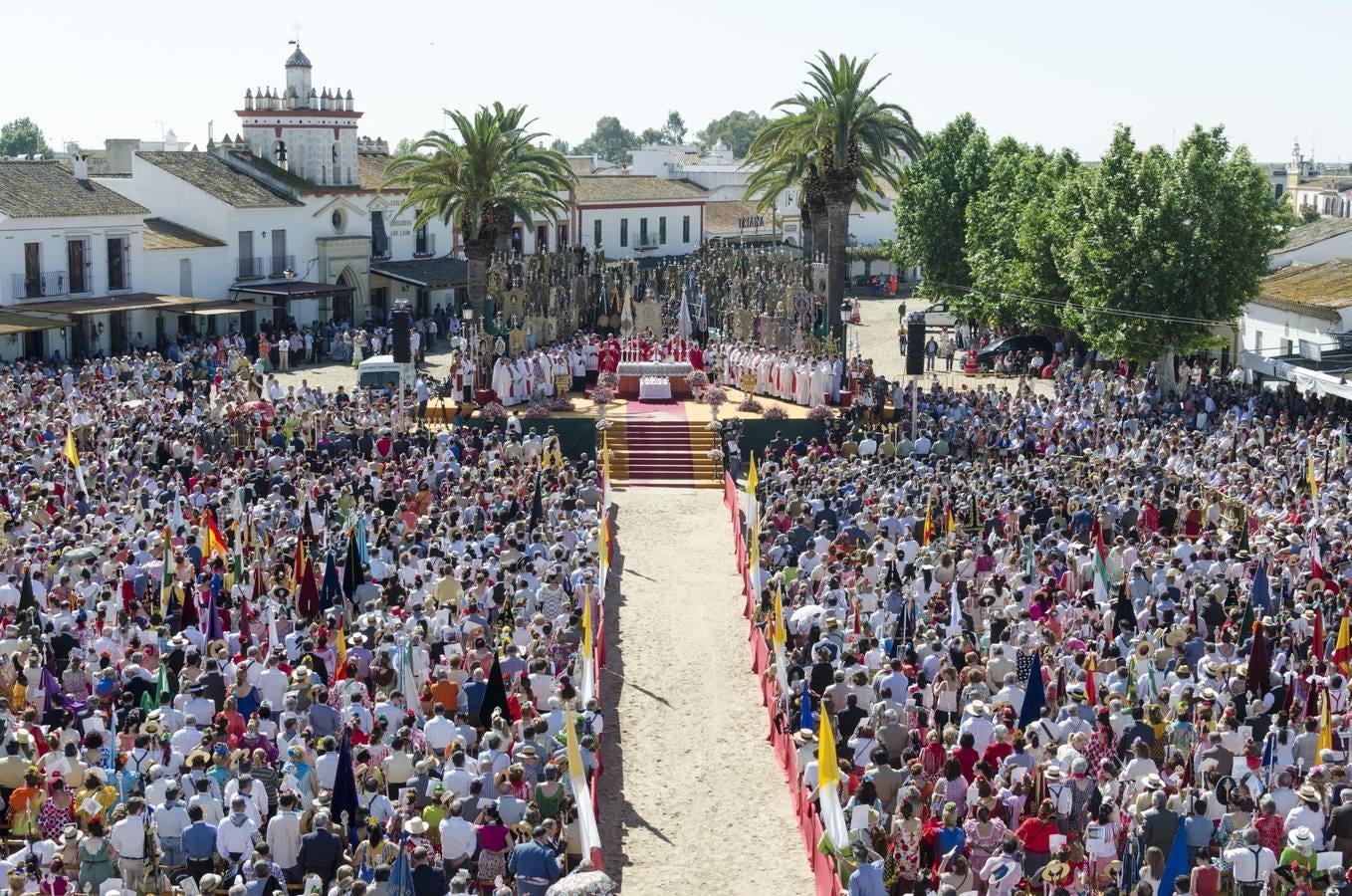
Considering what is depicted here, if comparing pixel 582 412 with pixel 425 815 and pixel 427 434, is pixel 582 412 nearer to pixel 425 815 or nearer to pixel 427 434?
pixel 427 434

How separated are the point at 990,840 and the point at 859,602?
6.66m

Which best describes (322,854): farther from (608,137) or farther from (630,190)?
(608,137)

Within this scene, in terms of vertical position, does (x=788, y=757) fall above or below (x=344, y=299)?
below

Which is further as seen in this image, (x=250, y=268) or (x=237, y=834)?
(x=250, y=268)

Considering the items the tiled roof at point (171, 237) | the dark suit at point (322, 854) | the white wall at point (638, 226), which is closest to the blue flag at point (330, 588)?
the dark suit at point (322, 854)

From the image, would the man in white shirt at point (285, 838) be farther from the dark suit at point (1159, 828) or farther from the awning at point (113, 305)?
the awning at point (113, 305)

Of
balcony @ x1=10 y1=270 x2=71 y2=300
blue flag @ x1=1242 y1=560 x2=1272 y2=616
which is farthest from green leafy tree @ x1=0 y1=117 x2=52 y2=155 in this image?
blue flag @ x1=1242 y1=560 x2=1272 y2=616

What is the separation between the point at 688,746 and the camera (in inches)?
734

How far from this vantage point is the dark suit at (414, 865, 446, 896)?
12414mm

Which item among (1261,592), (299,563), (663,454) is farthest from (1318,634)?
(663,454)

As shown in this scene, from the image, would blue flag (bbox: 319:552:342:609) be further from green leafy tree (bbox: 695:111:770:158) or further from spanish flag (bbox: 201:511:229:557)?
green leafy tree (bbox: 695:111:770:158)

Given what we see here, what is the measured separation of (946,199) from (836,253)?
17020 mm

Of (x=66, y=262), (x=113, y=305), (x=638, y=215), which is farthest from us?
(x=638, y=215)

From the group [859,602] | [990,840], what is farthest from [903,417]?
[990,840]
